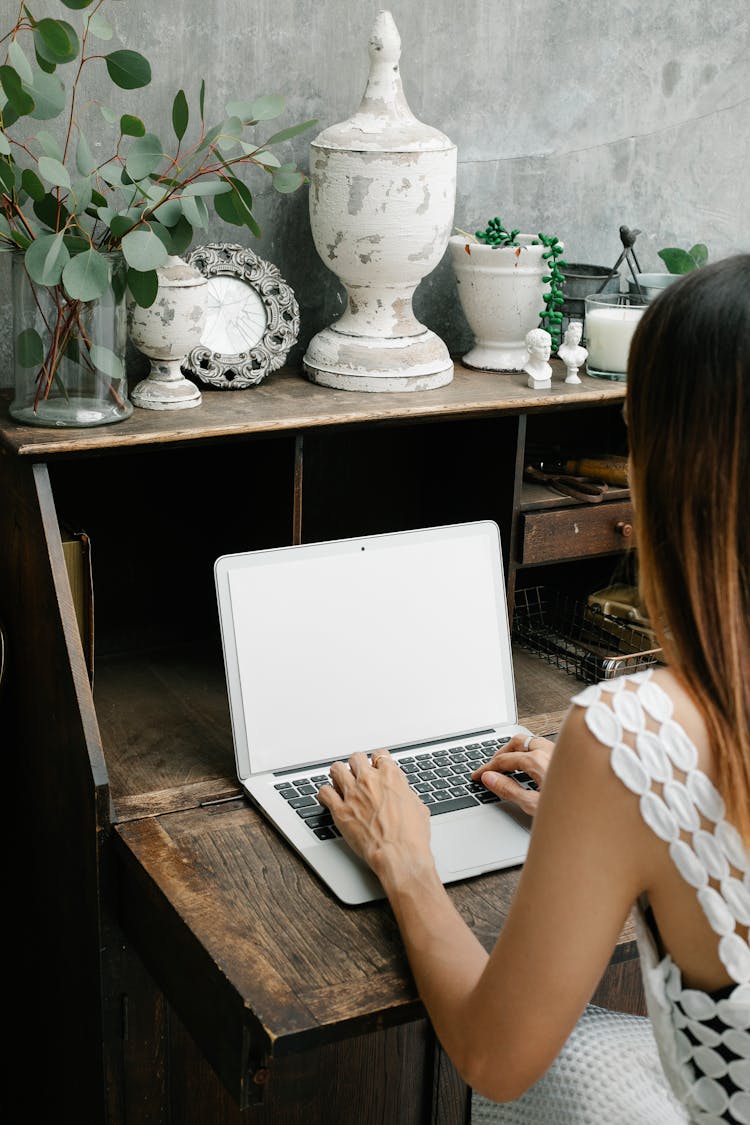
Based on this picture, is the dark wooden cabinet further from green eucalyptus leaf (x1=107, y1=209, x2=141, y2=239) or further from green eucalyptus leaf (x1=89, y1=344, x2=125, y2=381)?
green eucalyptus leaf (x1=107, y1=209, x2=141, y2=239)

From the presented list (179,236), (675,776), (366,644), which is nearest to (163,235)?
(179,236)

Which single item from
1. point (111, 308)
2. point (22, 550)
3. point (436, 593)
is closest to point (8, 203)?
point (111, 308)

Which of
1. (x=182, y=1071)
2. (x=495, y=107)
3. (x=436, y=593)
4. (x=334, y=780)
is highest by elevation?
(x=495, y=107)

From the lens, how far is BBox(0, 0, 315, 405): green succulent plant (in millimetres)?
1302

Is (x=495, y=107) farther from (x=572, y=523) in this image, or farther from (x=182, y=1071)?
(x=182, y=1071)

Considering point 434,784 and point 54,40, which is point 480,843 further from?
point 54,40

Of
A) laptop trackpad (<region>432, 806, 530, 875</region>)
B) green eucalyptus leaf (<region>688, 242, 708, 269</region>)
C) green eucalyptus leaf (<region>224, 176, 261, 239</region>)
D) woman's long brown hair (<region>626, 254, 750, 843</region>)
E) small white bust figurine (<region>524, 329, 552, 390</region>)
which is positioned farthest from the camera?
green eucalyptus leaf (<region>688, 242, 708, 269</region>)

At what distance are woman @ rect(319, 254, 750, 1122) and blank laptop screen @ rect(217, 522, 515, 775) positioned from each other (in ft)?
1.83

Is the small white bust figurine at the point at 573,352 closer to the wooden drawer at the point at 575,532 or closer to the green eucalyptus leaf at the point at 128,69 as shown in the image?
the wooden drawer at the point at 575,532

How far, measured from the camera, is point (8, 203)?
1352 mm

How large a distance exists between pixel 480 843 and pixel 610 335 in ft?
2.69

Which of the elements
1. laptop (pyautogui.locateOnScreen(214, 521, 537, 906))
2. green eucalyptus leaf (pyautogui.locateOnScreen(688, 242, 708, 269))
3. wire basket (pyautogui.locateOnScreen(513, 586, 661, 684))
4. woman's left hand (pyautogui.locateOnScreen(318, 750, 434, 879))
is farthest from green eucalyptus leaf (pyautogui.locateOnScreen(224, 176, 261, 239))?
green eucalyptus leaf (pyautogui.locateOnScreen(688, 242, 708, 269))

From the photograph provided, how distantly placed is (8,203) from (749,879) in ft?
3.46

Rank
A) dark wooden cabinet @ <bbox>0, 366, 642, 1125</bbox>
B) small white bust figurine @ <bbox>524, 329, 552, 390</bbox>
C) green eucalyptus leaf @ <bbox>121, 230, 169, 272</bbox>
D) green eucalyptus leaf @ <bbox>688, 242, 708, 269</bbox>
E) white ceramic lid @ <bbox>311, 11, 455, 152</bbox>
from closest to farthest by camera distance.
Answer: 1. dark wooden cabinet @ <bbox>0, 366, 642, 1125</bbox>
2. green eucalyptus leaf @ <bbox>121, 230, 169, 272</bbox>
3. white ceramic lid @ <bbox>311, 11, 455, 152</bbox>
4. small white bust figurine @ <bbox>524, 329, 552, 390</bbox>
5. green eucalyptus leaf @ <bbox>688, 242, 708, 269</bbox>
